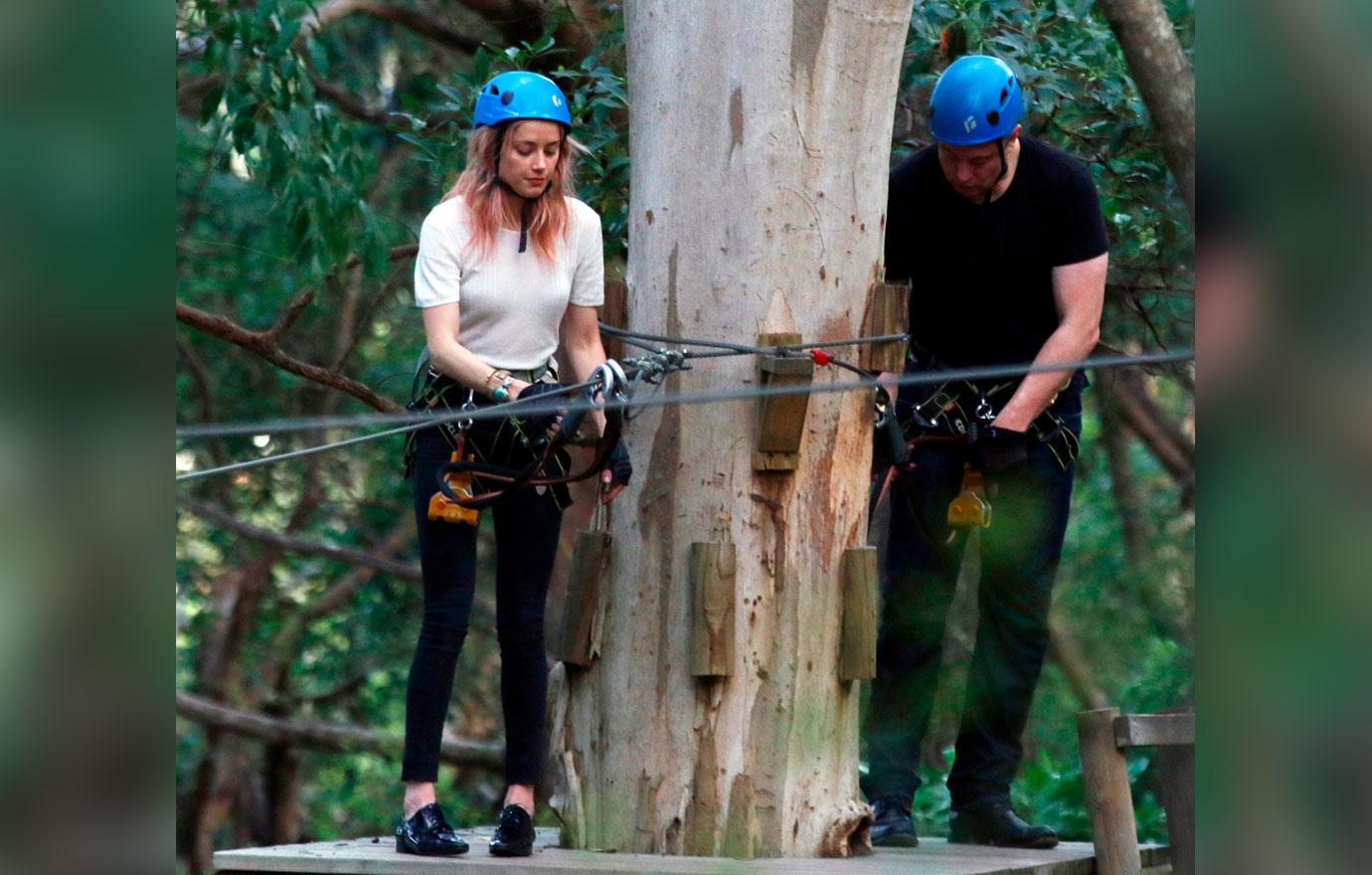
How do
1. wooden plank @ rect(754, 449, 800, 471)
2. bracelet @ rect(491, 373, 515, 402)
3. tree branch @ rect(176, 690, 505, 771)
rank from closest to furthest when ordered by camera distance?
bracelet @ rect(491, 373, 515, 402)
wooden plank @ rect(754, 449, 800, 471)
tree branch @ rect(176, 690, 505, 771)

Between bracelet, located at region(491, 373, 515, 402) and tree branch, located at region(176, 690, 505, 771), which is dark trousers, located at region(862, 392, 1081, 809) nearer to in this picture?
bracelet, located at region(491, 373, 515, 402)

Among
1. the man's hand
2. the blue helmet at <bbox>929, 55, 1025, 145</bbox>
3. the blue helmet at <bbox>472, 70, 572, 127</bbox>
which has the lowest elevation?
the man's hand

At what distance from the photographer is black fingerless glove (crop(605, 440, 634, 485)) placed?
398cm

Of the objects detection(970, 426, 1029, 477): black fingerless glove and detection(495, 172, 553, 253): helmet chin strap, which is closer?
detection(495, 172, 553, 253): helmet chin strap

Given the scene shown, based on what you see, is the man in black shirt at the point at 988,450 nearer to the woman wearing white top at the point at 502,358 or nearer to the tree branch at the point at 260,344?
the woman wearing white top at the point at 502,358

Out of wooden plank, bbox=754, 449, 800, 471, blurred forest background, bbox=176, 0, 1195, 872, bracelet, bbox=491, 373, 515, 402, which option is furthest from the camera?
blurred forest background, bbox=176, 0, 1195, 872

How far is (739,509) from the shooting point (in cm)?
410

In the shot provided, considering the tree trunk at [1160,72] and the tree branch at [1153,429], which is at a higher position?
the tree trunk at [1160,72]

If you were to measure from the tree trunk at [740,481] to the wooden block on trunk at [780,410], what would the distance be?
0.14 ft

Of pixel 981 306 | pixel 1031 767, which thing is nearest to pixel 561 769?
pixel 981 306

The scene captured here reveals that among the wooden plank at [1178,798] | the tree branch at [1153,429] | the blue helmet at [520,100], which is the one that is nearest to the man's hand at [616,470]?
the blue helmet at [520,100]

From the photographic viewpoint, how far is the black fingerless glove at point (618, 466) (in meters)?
3.98

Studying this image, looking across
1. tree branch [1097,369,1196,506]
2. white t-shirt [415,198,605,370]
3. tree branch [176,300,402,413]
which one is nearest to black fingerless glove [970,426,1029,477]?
white t-shirt [415,198,605,370]
